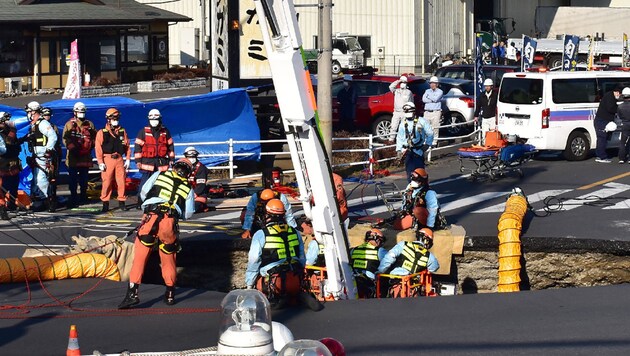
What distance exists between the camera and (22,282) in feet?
41.5

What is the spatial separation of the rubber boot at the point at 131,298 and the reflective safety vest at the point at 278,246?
1.42 metres

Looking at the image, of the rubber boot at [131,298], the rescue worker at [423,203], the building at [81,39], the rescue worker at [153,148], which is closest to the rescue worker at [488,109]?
the rescue worker at [423,203]

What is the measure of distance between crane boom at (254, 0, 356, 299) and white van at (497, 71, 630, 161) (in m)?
11.5

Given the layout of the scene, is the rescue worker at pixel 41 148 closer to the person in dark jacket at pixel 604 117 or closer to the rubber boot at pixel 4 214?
the rubber boot at pixel 4 214

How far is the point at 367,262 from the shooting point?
43.8 ft

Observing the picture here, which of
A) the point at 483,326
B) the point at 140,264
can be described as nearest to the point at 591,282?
the point at 483,326

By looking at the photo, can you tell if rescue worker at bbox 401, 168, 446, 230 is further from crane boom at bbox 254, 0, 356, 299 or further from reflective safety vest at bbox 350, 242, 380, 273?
crane boom at bbox 254, 0, 356, 299

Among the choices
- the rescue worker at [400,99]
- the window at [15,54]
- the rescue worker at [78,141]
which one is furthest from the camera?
the window at [15,54]

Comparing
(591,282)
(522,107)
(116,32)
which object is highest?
(116,32)

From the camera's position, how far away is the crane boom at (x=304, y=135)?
37.1ft

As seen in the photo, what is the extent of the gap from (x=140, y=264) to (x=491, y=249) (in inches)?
237

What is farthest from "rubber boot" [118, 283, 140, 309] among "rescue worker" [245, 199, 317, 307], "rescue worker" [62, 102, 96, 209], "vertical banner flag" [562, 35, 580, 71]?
"vertical banner flag" [562, 35, 580, 71]

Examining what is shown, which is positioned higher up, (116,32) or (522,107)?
(116,32)

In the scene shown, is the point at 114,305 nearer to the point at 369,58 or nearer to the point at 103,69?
the point at 103,69
